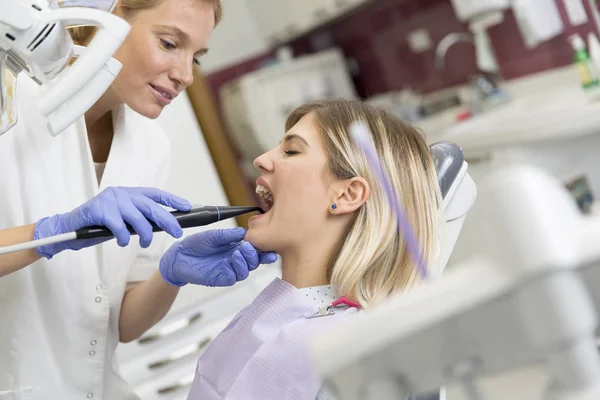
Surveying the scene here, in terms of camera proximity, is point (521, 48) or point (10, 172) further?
point (521, 48)

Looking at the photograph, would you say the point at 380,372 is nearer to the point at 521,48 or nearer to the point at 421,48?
the point at 521,48

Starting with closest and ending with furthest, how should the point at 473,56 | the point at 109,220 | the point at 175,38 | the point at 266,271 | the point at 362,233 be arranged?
the point at 109,220
the point at 362,233
the point at 175,38
the point at 266,271
the point at 473,56

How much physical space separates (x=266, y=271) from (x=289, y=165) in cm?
137

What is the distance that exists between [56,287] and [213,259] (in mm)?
328

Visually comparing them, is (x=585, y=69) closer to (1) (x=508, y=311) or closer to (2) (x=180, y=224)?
(2) (x=180, y=224)

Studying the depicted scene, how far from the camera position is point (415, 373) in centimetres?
52

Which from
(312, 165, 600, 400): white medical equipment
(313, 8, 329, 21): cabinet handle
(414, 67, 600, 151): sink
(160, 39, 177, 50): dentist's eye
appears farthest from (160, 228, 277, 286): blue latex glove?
(313, 8, 329, 21): cabinet handle

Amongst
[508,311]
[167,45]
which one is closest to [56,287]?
[167,45]

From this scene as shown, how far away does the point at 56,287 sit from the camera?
1385mm

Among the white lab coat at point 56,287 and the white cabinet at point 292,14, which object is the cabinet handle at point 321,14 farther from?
the white lab coat at point 56,287

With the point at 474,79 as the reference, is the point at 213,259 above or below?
above

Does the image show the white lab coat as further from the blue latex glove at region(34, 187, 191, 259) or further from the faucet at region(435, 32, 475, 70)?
the faucet at region(435, 32, 475, 70)

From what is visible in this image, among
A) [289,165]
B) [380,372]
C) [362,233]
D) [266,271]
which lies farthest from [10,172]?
[266,271]

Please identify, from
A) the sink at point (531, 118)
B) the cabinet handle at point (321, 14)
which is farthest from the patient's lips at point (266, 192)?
the cabinet handle at point (321, 14)
